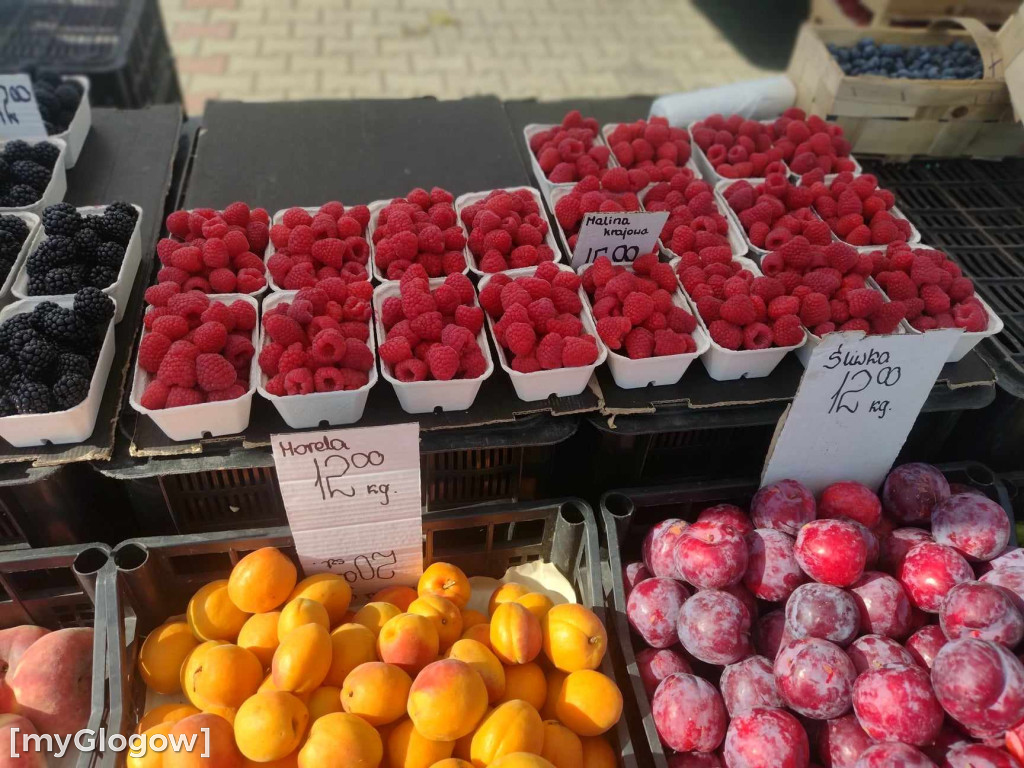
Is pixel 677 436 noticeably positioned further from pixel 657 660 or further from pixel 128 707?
pixel 128 707

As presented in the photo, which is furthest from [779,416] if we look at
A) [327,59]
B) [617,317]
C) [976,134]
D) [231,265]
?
[327,59]

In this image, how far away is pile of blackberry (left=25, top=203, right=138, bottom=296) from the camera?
1451 mm

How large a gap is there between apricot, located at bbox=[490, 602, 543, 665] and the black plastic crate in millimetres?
156

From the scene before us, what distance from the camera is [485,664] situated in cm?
118

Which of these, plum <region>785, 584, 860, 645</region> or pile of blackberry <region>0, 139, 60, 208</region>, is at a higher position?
pile of blackberry <region>0, 139, 60, 208</region>

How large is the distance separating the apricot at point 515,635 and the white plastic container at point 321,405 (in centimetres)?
43

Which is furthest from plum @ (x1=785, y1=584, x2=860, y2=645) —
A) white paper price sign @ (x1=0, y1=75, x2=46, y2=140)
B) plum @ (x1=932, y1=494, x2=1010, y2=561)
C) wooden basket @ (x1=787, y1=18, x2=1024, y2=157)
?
white paper price sign @ (x1=0, y1=75, x2=46, y2=140)

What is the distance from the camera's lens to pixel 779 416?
57.7 inches

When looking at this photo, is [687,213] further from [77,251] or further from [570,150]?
[77,251]

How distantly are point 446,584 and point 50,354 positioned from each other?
2.56 ft

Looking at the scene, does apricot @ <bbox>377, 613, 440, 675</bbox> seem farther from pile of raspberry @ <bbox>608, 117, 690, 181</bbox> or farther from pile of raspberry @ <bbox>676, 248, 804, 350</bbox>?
pile of raspberry @ <bbox>608, 117, 690, 181</bbox>

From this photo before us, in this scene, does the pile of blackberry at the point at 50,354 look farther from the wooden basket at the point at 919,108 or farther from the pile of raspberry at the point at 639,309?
the wooden basket at the point at 919,108

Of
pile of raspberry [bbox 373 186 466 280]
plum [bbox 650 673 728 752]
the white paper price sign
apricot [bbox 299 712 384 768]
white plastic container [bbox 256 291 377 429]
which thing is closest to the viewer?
apricot [bbox 299 712 384 768]

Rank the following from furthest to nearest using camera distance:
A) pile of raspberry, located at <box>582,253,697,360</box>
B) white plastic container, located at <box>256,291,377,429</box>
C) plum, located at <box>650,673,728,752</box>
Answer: pile of raspberry, located at <box>582,253,697,360</box>
white plastic container, located at <box>256,291,377,429</box>
plum, located at <box>650,673,728,752</box>
